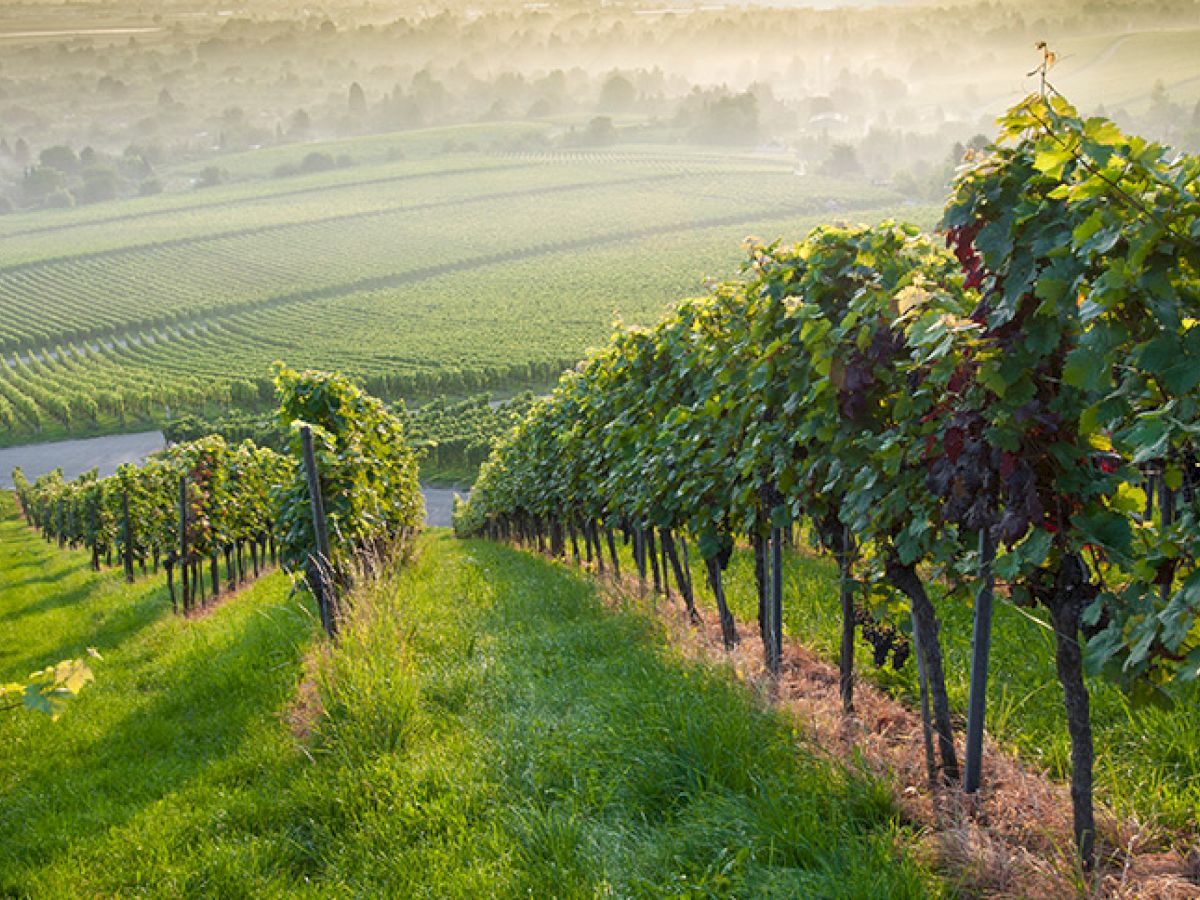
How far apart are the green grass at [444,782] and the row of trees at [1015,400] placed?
0.97m

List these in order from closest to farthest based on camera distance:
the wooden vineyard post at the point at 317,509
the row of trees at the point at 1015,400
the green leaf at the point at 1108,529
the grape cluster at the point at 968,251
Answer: the row of trees at the point at 1015,400, the green leaf at the point at 1108,529, the grape cluster at the point at 968,251, the wooden vineyard post at the point at 317,509

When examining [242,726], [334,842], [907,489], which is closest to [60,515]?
[242,726]

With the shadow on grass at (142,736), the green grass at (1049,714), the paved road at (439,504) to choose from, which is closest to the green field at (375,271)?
the paved road at (439,504)

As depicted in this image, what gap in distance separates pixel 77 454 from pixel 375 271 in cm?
5914

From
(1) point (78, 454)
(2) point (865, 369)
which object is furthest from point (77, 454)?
(2) point (865, 369)

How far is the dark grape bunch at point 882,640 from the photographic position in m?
4.68

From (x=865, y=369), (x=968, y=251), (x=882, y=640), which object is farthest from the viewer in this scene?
(x=882, y=640)

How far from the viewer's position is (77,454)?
177ft

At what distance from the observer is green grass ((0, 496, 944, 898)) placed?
3.61m

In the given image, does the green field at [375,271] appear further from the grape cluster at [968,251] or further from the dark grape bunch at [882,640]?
the grape cluster at [968,251]

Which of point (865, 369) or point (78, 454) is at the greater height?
point (865, 369)

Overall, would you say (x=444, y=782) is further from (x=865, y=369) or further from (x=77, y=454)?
(x=77, y=454)

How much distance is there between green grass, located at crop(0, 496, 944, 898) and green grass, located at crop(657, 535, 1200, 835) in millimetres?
1098

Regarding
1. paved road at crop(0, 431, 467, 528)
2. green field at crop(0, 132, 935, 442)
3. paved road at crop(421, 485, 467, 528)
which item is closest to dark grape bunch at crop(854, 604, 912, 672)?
paved road at crop(421, 485, 467, 528)
